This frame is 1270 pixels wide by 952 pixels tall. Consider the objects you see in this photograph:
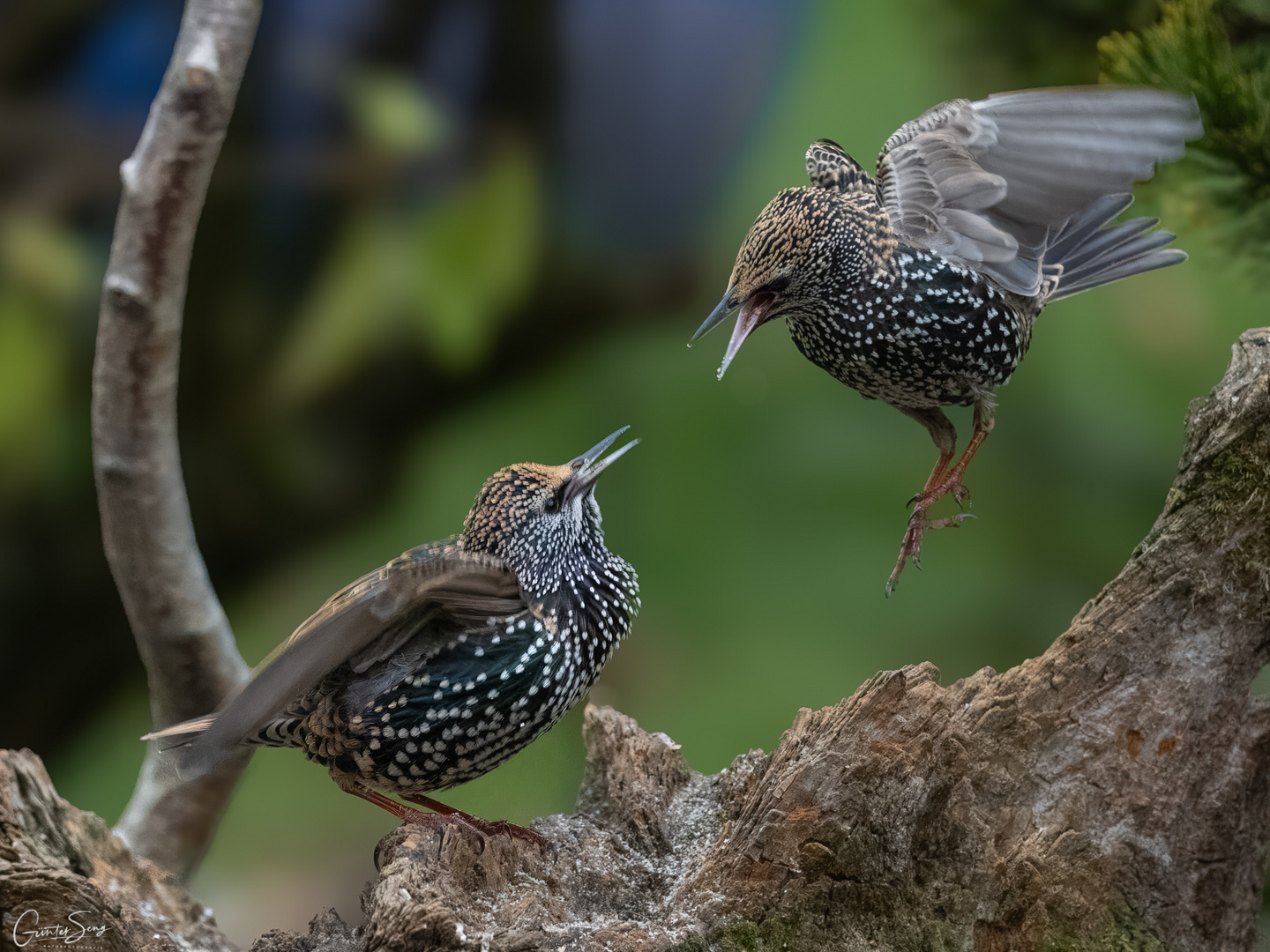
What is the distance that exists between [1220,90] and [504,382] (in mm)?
2213

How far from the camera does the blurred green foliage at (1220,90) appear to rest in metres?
2.00

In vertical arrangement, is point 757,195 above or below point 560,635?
above

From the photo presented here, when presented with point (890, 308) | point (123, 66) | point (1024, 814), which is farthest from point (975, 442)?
point (123, 66)

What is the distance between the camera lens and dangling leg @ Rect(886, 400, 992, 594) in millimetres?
2166

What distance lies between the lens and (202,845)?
9.45ft

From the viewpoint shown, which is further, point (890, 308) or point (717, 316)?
point (890, 308)

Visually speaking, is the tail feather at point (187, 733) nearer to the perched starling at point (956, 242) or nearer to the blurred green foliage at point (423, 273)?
the perched starling at point (956, 242)

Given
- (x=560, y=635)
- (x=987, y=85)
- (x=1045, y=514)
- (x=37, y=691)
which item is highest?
(x=987, y=85)

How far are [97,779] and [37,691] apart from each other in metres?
Answer: 0.35

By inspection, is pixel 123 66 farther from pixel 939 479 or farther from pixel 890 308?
pixel 939 479

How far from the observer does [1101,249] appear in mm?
2227

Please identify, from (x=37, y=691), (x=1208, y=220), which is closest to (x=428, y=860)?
(x=1208, y=220)

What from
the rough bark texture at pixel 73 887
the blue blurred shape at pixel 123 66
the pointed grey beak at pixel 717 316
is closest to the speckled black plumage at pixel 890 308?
the pointed grey beak at pixel 717 316

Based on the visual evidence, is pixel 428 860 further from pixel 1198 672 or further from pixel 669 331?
pixel 669 331
